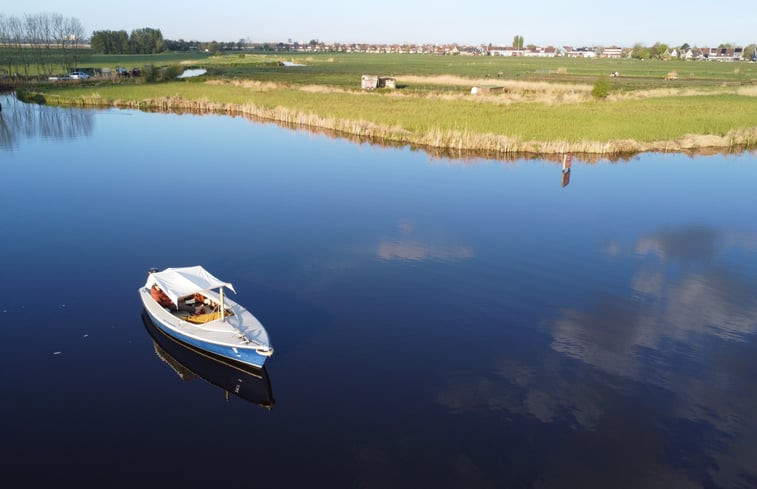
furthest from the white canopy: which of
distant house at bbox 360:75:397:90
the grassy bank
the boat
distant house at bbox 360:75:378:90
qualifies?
distant house at bbox 360:75:378:90

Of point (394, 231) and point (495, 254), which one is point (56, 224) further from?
point (495, 254)

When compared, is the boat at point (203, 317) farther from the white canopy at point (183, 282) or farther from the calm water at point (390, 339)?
the calm water at point (390, 339)

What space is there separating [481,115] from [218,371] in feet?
167

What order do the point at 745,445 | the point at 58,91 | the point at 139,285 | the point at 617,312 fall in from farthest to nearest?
the point at 58,91, the point at 139,285, the point at 617,312, the point at 745,445

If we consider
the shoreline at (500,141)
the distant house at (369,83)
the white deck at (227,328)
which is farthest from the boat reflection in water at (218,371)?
the distant house at (369,83)

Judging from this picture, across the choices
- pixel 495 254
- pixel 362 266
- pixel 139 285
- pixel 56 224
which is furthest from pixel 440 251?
pixel 56 224

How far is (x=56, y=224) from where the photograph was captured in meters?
30.4

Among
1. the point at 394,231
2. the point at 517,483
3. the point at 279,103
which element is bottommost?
the point at 517,483

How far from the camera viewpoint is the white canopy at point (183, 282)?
18547mm

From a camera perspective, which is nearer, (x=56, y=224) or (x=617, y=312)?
(x=617, y=312)

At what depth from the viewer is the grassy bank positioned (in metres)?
52.7

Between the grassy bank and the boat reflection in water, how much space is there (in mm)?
39021

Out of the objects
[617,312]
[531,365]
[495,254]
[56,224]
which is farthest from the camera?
[56,224]

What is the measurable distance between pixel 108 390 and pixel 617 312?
18768 mm
